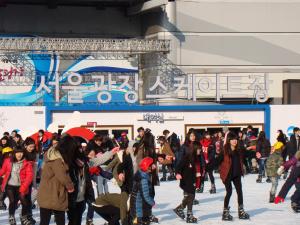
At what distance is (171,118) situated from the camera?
34.4 m

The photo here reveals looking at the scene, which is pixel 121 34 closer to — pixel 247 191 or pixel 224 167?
pixel 247 191

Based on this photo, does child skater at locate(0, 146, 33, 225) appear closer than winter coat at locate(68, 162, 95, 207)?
No

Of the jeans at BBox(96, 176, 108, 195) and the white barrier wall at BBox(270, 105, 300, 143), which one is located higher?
the white barrier wall at BBox(270, 105, 300, 143)

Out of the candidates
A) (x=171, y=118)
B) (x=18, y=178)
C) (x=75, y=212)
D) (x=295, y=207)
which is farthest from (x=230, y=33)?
(x=75, y=212)

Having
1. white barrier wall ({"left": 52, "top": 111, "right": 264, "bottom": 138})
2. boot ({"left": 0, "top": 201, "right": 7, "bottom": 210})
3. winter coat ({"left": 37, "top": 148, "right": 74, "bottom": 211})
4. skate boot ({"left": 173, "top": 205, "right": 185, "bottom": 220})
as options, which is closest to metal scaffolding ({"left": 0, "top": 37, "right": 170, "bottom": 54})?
white barrier wall ({"left": 52, "top": 111, "right": 264, "bottom": 138})

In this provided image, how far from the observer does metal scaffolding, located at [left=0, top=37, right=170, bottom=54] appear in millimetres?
41200

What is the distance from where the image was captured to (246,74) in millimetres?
44781

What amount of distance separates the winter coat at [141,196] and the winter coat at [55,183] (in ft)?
11.0

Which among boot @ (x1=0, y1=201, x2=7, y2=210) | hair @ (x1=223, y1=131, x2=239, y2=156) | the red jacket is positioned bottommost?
boot @ (x1=0, y1=201, x2=7, y2=210)

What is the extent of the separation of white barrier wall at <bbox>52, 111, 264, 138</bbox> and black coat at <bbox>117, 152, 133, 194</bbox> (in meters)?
18.2

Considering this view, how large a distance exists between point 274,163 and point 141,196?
5.37 m

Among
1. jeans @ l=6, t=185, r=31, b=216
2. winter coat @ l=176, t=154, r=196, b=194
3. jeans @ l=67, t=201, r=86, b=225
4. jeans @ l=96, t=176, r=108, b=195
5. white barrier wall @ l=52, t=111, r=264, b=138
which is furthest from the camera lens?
white barrier wall @ l=52, t=111, r=264, b=138

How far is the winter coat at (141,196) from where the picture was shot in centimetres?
1318

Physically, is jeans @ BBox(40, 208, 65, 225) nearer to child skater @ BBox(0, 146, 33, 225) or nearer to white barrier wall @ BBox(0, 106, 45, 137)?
child skater @ BBox(0, 146, 33, 225)
